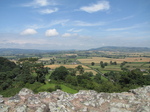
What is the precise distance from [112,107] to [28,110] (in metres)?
10.6

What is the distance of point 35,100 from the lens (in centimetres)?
1644

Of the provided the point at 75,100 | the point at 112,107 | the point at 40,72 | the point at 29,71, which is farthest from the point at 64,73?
the point at 112,107

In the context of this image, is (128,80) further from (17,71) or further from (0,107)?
(17,71)

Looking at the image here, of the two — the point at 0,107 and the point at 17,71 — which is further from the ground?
the point at 0,107

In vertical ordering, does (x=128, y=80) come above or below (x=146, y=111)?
below

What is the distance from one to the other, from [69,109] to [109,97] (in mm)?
6932

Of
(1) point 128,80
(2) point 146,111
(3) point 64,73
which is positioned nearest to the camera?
(2) point 146,111

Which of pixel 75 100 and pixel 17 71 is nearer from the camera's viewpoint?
pixel 75 100

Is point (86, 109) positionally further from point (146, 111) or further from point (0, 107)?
point (0, 107)

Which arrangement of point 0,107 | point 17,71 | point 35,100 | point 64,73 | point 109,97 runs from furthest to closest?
point 17,71 < point 64,73 < point 109,97 < point 35,100 < point 0,107

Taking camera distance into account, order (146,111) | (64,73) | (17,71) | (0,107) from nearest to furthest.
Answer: (146,111) < (0,107) < (64,73) < (17,71)

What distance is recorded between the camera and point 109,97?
1762 cm

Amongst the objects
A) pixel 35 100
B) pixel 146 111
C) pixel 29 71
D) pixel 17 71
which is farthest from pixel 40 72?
pixel 146 111

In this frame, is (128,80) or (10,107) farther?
(128,80)
